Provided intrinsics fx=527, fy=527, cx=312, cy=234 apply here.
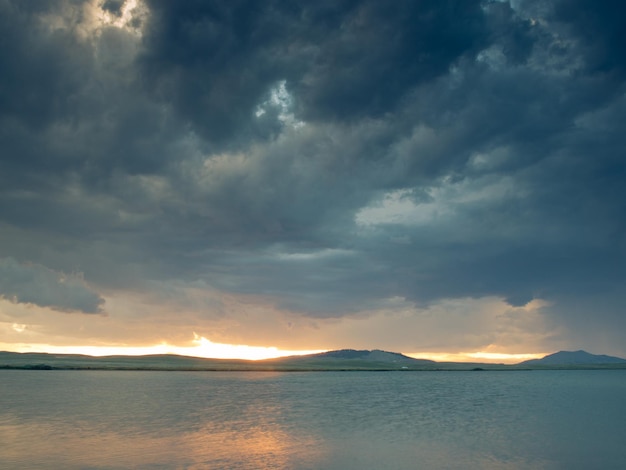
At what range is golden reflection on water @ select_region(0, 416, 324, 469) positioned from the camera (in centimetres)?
2619

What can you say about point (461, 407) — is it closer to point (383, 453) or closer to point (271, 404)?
point (271, 404)

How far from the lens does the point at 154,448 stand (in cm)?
3050

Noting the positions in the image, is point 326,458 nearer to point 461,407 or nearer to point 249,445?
point 249,445

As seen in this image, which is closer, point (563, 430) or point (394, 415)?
point (563, 430)

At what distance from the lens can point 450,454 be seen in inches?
1169

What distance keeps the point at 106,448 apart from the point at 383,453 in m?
15.7

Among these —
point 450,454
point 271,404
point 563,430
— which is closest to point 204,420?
point 271,404

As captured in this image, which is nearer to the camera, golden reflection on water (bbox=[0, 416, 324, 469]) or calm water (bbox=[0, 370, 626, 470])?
golden reflection on water (bbox=[0, 416, 324, 469])

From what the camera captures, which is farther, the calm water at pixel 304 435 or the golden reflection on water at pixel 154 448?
the calm water at pixel 304 435

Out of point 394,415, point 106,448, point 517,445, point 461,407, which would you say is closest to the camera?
point 106,448

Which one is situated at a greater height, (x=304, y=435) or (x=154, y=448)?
(x=304, y=435)

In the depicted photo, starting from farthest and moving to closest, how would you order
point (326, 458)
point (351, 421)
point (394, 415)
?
point (394, 415) < point (351, 421) < point (326, 458)

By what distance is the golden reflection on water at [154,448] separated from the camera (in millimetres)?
26188

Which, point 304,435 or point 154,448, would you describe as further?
point 304,435
